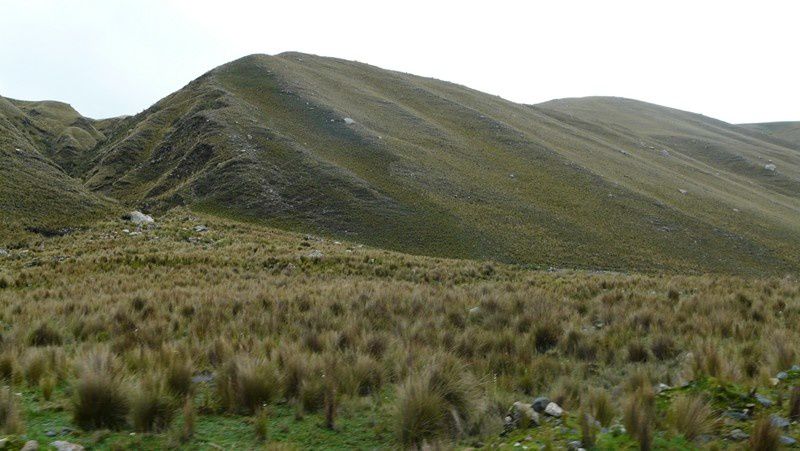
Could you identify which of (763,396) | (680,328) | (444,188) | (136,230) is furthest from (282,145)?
(763,396)

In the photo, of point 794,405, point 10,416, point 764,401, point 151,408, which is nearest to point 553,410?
point 764,401

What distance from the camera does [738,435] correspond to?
4.19 m

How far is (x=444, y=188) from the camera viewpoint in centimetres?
4622

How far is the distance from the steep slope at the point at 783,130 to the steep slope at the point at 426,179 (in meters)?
105

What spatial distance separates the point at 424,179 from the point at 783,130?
188 meters

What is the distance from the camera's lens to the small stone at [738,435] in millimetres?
4148

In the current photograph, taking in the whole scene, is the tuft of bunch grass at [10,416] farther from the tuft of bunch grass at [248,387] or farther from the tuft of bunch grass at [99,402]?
the tuft of bunch grass at [248,387]

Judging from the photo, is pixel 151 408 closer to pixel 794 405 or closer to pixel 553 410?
pixel 553 410

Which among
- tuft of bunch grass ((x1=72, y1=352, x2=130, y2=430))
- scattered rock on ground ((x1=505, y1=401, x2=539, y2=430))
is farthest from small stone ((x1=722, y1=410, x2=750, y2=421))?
tuft of bunch grass ((x1=72, y1=352, x2=130, y2=430))

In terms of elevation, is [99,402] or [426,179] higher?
[426,179]

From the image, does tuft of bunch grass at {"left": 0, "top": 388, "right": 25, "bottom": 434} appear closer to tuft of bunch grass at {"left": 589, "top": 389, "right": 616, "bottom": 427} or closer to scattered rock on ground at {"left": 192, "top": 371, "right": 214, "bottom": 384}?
scattered rock on ground at {"left": 192, "top": 371, "right": 214, "bottom": 384}

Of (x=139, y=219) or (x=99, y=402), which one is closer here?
(x=99, y=402)

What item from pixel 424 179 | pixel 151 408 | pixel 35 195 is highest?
pixel 424 179

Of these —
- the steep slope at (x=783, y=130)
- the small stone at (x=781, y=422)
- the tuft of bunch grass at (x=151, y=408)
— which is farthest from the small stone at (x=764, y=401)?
the steep slope at (x=783, y=130)
